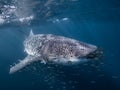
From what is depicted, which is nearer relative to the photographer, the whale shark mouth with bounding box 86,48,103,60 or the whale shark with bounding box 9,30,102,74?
the whale shark mouth with bounding box 86,48,103,60

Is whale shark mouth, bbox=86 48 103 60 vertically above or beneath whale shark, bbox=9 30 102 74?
above

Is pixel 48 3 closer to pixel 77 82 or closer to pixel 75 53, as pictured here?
pixel 77 82

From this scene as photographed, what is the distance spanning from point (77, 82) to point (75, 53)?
12.6 metres

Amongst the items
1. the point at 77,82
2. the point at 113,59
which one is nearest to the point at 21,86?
the point at 77,82

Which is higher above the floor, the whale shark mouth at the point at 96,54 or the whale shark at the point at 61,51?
the whale shark mouth at the point at 96,54

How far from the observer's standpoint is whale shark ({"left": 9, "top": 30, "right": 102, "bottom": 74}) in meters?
7.67

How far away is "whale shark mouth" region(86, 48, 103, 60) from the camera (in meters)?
7.17

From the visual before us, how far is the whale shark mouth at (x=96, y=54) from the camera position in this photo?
717 cm

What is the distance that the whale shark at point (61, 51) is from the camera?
767 cm

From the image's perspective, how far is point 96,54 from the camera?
7316 millimetres

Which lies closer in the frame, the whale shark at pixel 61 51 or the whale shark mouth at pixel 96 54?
the whale shark mouth at pixel 96 54

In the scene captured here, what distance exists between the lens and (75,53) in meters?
8.27

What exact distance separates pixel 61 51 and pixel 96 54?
226 cm

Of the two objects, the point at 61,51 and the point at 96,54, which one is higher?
the point at 96,54
